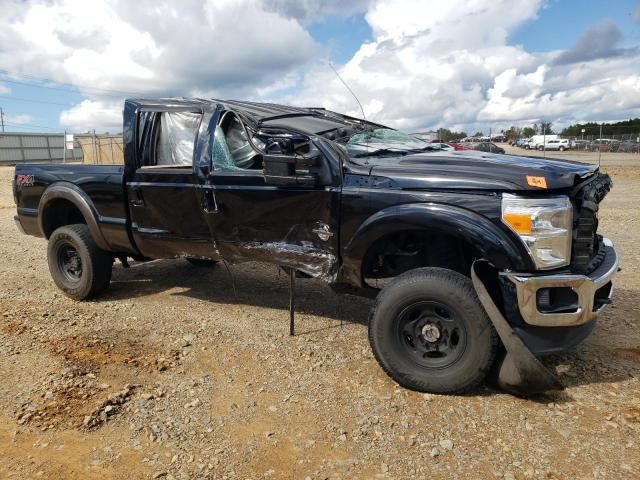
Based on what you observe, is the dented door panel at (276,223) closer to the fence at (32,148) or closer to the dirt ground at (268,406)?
the dirt ground at (268,406)

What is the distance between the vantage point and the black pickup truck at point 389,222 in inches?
121

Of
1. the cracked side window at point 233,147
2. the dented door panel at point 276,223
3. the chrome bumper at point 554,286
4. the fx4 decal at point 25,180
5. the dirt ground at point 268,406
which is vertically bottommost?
the dirt ground at point 268,406

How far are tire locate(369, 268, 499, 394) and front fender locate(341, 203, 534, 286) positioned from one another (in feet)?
0.91

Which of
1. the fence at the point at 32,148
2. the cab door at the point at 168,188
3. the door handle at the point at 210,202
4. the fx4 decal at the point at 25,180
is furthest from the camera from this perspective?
the fence at the point at 32,148

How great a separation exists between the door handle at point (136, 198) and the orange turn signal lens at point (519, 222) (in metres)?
3.21

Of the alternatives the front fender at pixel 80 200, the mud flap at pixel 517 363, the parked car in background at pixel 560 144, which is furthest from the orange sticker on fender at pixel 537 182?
the parked car in background at pixel 560 144

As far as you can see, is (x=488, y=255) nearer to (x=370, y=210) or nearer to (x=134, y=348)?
(x=370, y=210)

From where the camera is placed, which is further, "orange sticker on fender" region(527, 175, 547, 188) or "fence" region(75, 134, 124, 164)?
"fence" region(75, 134, 124, 164)

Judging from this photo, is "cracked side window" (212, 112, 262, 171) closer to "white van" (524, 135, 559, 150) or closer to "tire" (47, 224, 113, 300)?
"tire" (47, 224, 113, 300)

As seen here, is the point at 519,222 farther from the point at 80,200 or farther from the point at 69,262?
the point at 69,262

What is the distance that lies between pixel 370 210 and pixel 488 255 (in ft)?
2.70

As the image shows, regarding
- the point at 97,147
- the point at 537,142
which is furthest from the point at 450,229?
the point at 537,142

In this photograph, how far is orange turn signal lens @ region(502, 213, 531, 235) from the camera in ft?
9.96

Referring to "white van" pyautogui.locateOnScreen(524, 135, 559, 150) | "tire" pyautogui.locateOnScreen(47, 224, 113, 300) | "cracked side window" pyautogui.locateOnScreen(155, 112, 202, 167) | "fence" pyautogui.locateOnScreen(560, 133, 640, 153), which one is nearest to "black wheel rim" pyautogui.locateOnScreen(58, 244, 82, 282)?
"tire" pyautogui.locateOnScreen(47, 224, 113, 300)
